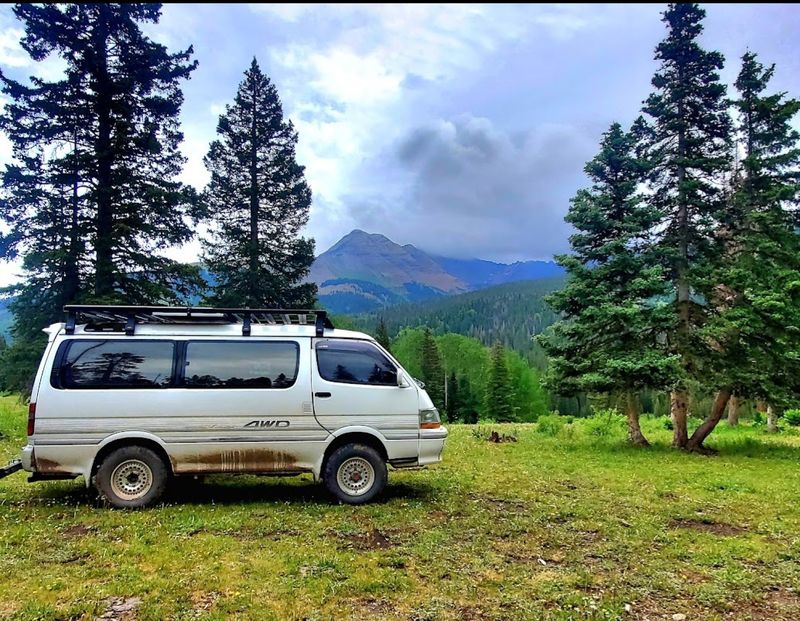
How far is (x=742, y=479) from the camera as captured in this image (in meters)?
10.9

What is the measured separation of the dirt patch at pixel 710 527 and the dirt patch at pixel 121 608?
689 centimetres

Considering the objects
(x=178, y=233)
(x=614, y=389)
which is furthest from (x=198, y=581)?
(x=178, y=233)

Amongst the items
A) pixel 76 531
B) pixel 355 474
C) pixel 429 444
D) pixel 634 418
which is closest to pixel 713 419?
pixel 634 418

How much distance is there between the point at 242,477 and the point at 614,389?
1009cm

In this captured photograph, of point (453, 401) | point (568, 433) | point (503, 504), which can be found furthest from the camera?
point (453, 401)

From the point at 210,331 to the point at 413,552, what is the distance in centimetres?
444

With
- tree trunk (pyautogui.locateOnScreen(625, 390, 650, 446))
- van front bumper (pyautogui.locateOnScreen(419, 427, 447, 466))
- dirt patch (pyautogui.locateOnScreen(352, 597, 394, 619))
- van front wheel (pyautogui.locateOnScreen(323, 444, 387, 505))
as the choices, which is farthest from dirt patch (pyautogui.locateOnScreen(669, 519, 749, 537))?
tree trunk (pyautogui.locateOnScreen(625, 390, 650, 446))

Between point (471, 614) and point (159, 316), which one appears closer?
point (471, 614)

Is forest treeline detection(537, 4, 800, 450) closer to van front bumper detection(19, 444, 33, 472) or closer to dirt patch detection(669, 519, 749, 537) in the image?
dirt patch detection(669, 519, 749, 537)

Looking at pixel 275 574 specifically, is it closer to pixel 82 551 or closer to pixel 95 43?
pixel 82 551

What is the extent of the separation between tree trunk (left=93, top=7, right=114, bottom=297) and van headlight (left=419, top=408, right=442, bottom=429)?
454 inches

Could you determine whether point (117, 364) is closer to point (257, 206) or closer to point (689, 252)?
point (689, 252)

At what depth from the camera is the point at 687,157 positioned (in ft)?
50.5

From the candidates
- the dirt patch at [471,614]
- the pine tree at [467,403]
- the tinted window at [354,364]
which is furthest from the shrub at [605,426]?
the pine tree at [467,403]
